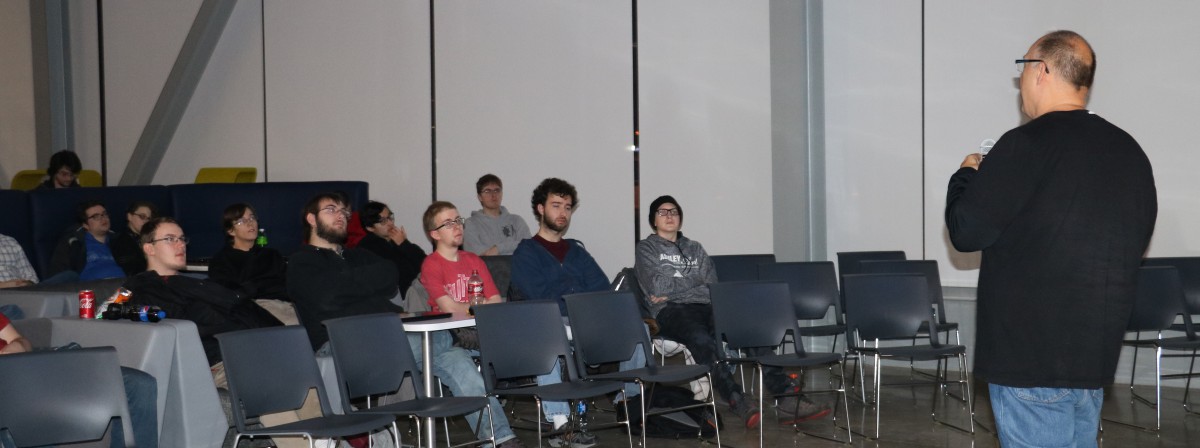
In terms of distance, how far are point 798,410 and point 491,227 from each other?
126 inches

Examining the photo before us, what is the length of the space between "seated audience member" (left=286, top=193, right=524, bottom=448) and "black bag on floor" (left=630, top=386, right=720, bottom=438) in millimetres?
791

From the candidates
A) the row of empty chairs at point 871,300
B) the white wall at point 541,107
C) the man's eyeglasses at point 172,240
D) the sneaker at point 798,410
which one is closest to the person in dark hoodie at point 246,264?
the man's eyeglasses at point 172,240

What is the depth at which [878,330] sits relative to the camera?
5719 mm

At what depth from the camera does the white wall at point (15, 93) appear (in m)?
11.6

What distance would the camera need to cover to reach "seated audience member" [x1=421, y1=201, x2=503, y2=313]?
5.22 metres

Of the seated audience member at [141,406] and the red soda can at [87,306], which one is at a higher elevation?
the red soda can at [87,306]

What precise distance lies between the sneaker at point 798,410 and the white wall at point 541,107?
2.99 metres

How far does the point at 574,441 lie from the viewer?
519 centimetres

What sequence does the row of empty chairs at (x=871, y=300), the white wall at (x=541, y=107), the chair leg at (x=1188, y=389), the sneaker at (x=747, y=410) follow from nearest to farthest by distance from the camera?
1. the sneaker at (x=747, y=410)
2. the row of empty chairs at (x=871, y=300)
3. the chair leg at (x=1188, y=389)
4. the white wall at (x=541, y=107)

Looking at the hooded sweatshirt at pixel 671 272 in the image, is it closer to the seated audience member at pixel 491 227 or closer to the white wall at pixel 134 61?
the seated audience member at pixel 491 227

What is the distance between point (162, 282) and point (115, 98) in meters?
8.11

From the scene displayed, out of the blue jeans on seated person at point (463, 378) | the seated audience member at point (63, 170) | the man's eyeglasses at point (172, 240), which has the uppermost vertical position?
the seated audience member at point (63, 170)

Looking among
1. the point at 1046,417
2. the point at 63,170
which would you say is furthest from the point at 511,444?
the point at 63,170

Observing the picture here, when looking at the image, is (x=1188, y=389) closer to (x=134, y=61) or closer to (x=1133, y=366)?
(x=1133, y=366)
